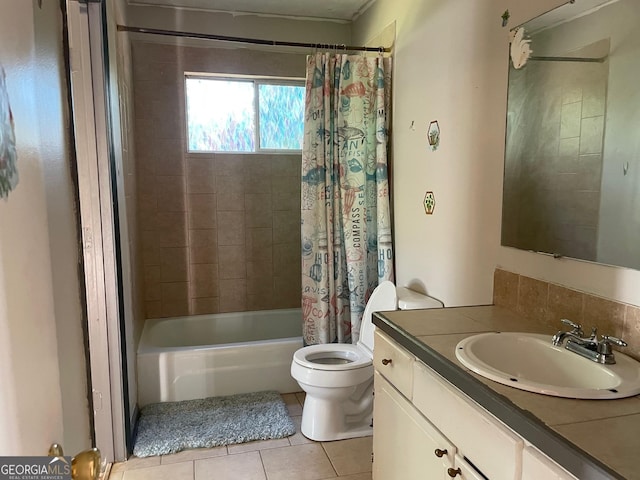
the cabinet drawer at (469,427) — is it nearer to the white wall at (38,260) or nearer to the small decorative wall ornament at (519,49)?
the white wall at (38,260)

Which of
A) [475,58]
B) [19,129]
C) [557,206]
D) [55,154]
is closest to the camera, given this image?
[19,129]

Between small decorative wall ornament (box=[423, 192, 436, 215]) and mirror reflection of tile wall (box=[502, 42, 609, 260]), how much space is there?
0.58 metres

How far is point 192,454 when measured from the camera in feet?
7.86

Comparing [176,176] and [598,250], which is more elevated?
[176,176]

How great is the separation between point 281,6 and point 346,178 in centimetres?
141

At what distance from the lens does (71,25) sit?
2039mm

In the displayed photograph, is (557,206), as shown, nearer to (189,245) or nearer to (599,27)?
(599,27)

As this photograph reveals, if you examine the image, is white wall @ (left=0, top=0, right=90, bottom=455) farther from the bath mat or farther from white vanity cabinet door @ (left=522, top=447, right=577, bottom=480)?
the bath mat

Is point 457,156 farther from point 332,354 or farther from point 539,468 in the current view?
point 539,468

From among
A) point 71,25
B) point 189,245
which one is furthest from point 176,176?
point 71,25

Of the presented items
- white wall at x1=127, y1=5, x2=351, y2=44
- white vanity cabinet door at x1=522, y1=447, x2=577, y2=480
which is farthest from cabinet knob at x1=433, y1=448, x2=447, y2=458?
white wall at x1=127, y1=5, x2=351, y2=44

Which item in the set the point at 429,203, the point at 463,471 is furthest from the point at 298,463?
the point at 429,203

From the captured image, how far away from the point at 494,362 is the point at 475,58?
130 cm

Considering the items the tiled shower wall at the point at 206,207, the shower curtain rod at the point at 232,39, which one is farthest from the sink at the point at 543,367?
the tiled shower wall at the point at 206,207
